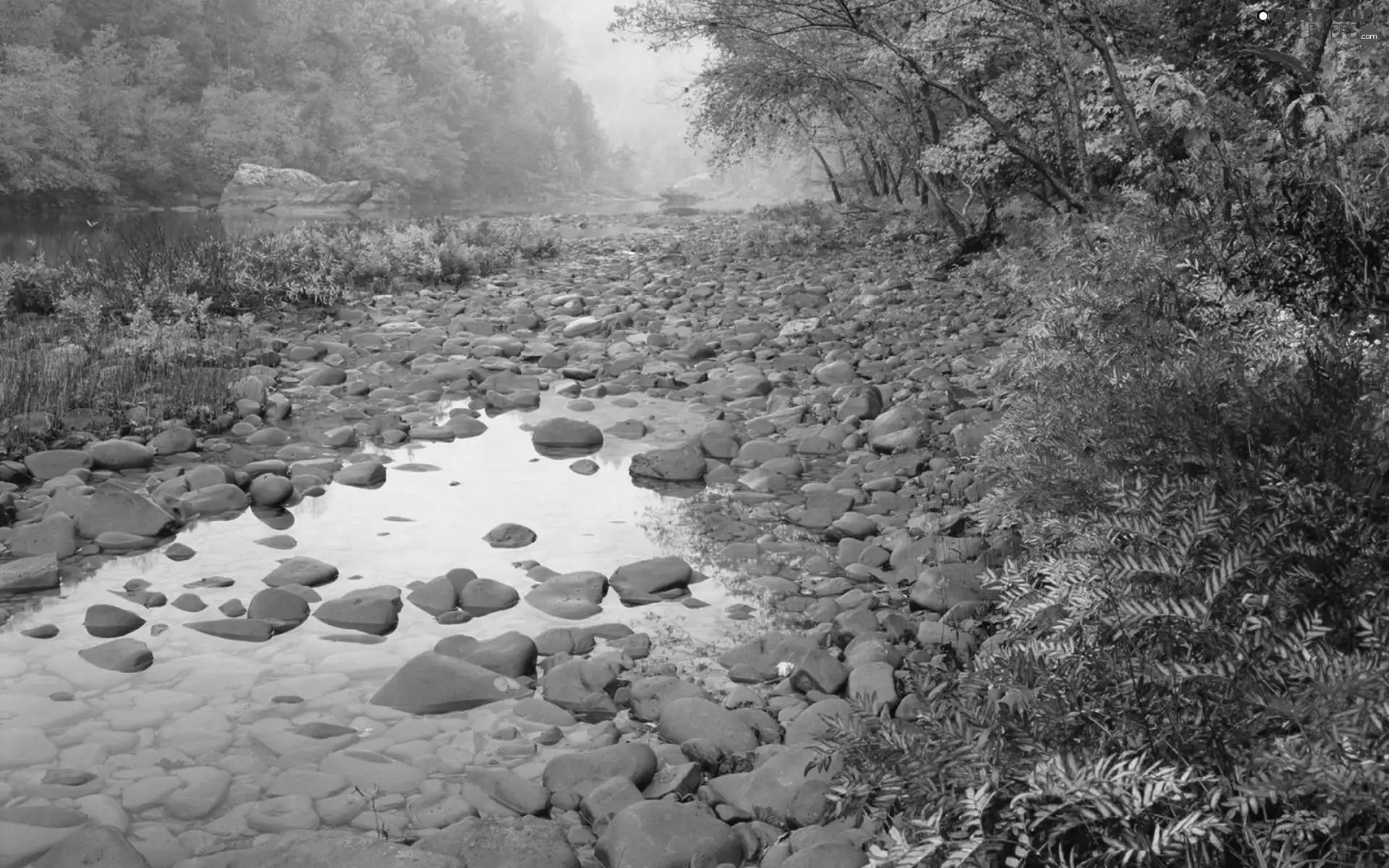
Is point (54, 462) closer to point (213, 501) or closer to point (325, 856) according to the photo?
point (213, 501)

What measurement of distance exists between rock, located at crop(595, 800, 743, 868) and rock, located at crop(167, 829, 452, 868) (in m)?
0.38

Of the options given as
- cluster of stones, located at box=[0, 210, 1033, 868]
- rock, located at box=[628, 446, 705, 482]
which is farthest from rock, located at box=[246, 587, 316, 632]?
rock, located at box=[628, 446, 705, 482]

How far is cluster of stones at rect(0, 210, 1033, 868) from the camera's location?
2.70 meters

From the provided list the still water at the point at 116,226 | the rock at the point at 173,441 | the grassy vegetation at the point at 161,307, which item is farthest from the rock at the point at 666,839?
the still water at the point at 116,226

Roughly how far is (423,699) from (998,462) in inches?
84.8

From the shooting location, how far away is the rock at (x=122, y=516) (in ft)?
15.9

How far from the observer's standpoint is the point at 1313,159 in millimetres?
3523

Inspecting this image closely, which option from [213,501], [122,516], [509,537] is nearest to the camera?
[122,516]

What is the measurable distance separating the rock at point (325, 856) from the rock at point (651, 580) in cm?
184

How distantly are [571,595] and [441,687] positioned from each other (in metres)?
0.94

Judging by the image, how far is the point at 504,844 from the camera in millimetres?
2570

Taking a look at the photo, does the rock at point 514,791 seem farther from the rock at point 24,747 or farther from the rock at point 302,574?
the rock at point 302,574

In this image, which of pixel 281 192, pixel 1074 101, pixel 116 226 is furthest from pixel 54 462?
pixel 281 192

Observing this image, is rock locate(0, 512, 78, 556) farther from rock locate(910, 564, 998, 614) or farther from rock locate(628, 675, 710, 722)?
rock locate(910, 564, 998, 614)
